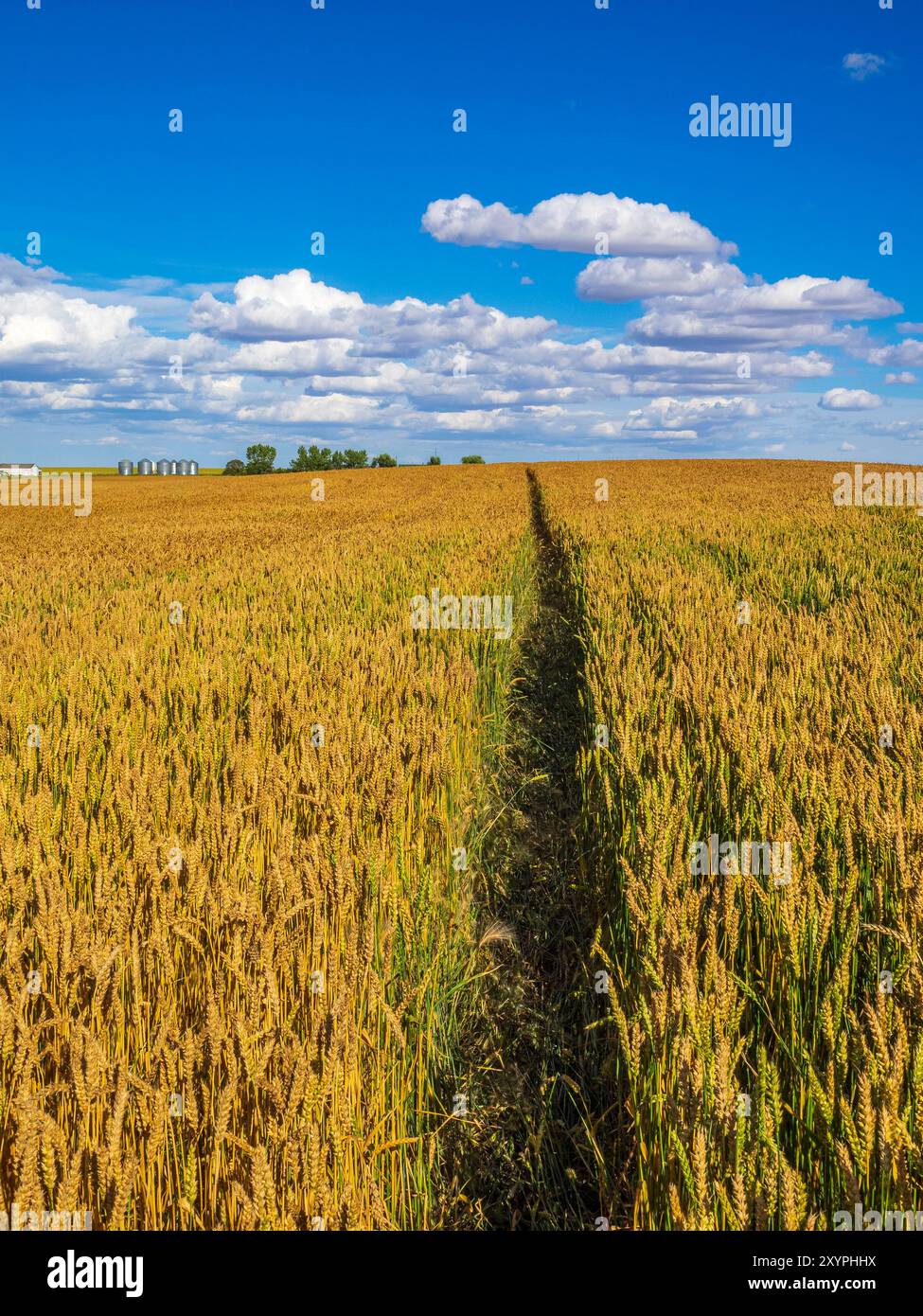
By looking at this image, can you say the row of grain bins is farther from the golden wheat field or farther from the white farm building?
the golden wheat field

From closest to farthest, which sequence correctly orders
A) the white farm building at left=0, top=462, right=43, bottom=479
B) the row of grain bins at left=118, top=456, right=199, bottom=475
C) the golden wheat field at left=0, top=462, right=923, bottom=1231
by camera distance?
the golden wheat field at left=0, top=462, right=923, bottom=1231 → the white farm building at left=0, top=462, right=43, bottom=479 → the row of grain bins at left=118, top=456, right=199, bottom=475

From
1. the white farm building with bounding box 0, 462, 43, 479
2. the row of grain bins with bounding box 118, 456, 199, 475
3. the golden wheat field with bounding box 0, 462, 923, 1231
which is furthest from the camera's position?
the row of grain bins with bounding box 118, 456, 199, 475

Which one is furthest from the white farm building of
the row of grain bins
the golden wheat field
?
the golden wheat field

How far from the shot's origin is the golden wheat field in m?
1.46

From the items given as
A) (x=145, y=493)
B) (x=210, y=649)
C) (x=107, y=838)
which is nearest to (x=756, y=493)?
(x=210, y=649)

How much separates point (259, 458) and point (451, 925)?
92.0m

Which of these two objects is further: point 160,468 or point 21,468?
point 160,468

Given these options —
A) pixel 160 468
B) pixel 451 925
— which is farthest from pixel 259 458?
pixel 451 925

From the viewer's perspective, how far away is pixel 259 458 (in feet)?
293

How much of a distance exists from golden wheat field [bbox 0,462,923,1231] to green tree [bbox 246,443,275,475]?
8762cm

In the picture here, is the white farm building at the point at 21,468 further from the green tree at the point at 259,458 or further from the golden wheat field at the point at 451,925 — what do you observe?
the golden wheat field at the point at 451,925

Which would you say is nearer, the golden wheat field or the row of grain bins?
the golden wheat field

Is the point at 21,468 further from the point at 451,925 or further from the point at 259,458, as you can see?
the point at 451,925

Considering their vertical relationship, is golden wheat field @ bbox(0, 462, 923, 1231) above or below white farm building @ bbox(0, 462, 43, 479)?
below
